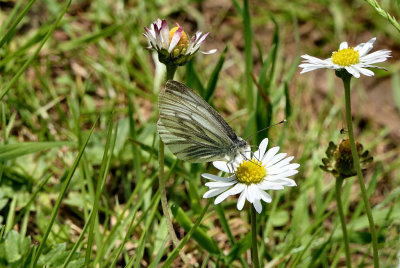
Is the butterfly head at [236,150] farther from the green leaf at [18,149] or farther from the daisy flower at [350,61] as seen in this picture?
the green leaf at [18,149]

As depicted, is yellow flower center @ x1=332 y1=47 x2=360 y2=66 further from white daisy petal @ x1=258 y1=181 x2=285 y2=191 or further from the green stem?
the green stem

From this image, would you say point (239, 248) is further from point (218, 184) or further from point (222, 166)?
point (218, 184)

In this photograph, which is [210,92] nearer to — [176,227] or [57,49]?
[176,227]

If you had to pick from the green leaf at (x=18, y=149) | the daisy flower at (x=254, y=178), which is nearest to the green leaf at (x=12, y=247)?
the green leaf at (x=18, y=149)

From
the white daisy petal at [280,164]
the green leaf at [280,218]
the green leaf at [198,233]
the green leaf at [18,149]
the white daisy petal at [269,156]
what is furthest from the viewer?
the green leaf at [280,218]

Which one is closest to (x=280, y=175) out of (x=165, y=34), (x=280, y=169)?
(x=280, y=169)

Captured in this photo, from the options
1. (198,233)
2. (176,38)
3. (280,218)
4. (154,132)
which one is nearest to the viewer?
(176,38)
